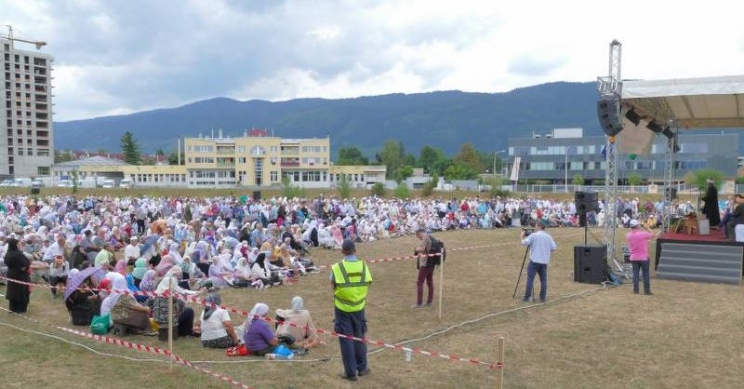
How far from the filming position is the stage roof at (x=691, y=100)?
40.2 ft

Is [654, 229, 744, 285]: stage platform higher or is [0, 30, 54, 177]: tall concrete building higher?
[0, 30, 54, 177]: tall concrete building

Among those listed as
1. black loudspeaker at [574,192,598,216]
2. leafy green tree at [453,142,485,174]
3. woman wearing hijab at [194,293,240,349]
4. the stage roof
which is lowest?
woman wearing hijab at [194,293,240,349]

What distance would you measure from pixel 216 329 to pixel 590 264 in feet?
27.6

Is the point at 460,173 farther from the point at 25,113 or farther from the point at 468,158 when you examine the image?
the point at 25,113

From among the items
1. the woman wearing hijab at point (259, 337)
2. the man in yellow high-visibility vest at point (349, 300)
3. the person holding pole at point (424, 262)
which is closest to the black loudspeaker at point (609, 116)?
the person holding pole at point (424, 262)

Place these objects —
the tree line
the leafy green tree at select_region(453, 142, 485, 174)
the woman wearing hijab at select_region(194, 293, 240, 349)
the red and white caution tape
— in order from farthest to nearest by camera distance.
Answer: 1. the leafy green tree at select_region(453, 142, 485, 174)
2. the tree line
3. the woman wearing hijab at select_region(194, 293, 240, 349)
4. the red and white caution tape

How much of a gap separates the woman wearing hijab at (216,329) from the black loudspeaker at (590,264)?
808 centimetres

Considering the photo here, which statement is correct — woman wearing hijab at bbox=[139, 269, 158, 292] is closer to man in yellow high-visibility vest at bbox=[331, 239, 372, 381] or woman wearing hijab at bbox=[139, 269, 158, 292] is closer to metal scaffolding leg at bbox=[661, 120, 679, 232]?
man in yellow high-visibility vest at bbox=[331, 239, 372, 381]

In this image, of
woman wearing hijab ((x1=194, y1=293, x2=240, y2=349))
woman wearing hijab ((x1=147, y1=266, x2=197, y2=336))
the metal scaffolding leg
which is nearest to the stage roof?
the metal scaffolding leg

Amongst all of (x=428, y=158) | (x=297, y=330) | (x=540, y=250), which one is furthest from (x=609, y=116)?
(x=428, y=158)

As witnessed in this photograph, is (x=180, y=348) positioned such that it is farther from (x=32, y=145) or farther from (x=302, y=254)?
(x=32, y=145)

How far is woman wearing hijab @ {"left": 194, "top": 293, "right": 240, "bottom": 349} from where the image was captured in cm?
798

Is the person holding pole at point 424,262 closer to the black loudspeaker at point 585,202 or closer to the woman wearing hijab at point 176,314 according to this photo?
the woman wearing hijab at point 176,314

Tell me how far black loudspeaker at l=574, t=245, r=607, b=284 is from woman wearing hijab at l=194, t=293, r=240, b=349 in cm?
808
